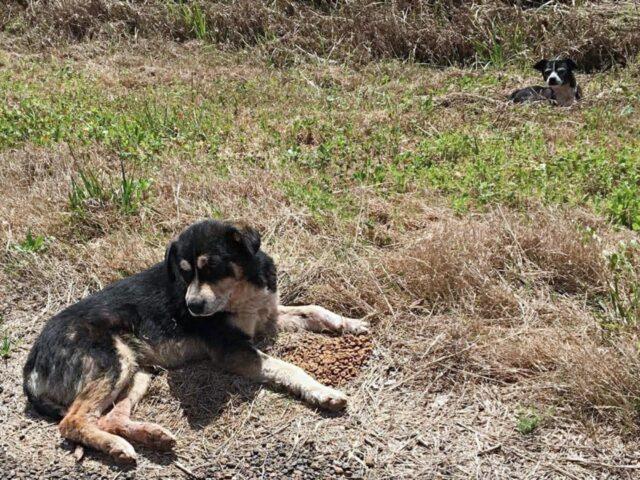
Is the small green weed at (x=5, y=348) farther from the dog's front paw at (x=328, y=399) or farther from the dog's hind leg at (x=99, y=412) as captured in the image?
the dog's front paw at (x=328, y=399)

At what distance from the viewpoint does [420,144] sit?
23.4 ft

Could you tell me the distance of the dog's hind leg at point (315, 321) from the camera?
4566mm

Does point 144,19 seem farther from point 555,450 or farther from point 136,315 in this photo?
point 555,450

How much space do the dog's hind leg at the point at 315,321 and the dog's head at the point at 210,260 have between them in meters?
0.46

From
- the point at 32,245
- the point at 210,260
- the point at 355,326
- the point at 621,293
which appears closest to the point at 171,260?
the point at 210,260

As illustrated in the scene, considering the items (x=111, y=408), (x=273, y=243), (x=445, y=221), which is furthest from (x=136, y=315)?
(x=445, y=221)

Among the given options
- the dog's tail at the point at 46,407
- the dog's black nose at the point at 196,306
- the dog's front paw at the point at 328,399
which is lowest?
the dog's tail at the point at 46,407

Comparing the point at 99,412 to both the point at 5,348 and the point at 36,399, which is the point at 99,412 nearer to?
the point at 36,399

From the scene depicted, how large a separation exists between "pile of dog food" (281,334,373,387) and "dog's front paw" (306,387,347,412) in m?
0.20

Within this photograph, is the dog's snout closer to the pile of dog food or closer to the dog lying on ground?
the pile of dog food

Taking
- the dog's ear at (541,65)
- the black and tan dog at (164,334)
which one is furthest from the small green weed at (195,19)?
the black and tan dog at (164,334)

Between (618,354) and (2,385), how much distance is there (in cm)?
345

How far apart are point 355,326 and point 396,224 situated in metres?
1.23

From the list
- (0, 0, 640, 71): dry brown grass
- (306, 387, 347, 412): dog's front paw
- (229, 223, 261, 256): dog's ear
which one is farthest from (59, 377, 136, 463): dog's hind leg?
(0, 0, 640, 71): dry brown grass
